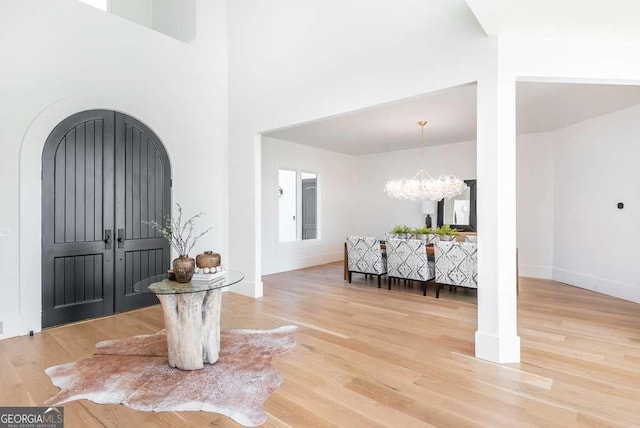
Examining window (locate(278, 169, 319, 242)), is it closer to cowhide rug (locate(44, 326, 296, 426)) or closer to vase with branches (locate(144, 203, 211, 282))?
vase with branches (locate(144, 203, 211, 282))

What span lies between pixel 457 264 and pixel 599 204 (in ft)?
8.69

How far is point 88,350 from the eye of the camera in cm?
316

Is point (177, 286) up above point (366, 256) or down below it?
above

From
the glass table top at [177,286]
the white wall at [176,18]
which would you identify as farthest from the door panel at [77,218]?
the white wall at [176,18]

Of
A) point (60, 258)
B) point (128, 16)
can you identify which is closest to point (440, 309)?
point (60, 258)

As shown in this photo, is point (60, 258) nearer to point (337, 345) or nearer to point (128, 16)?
point (337, 345)

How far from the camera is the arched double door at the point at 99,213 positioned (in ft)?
12.4

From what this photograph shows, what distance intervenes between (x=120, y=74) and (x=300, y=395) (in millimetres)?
4380

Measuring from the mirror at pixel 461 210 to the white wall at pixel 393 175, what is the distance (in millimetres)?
251

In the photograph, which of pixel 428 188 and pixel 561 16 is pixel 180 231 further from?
pixel 561 16

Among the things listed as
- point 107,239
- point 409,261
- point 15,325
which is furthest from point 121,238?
point 409,261

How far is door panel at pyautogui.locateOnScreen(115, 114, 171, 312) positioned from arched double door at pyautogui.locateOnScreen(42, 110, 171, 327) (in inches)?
0.5

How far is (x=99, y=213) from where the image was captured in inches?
162

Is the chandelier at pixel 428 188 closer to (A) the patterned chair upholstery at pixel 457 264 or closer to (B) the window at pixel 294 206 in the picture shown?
(A) the patterned chair upholstery at pixel 457 264
